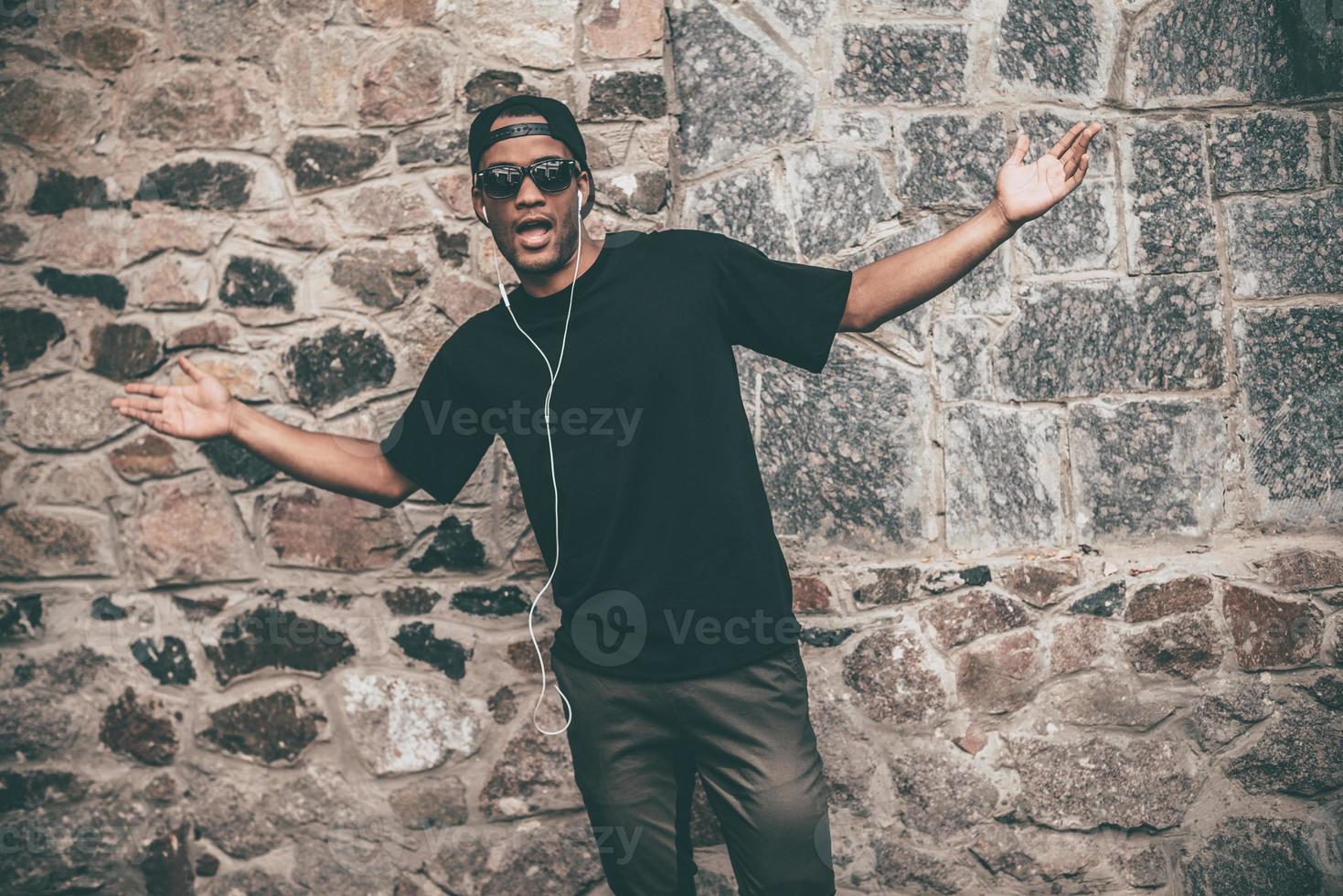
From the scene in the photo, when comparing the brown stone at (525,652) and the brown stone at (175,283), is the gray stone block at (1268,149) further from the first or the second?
the brown stone at (175,283)

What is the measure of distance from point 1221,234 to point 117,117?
2792mm

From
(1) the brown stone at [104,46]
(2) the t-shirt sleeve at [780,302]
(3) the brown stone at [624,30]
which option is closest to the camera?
(2) the t-shirt sleeve at [780,302]

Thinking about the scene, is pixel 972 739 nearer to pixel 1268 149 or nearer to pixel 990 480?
pixel 990 480

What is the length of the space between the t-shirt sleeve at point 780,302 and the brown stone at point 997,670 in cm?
102

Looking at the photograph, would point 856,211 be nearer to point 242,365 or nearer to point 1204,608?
point 1204,608

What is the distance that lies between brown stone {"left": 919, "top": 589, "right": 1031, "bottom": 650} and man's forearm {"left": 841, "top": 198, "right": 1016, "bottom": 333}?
0.94 metres

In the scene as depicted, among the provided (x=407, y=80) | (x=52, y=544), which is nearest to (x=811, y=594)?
(x=407, y=80)

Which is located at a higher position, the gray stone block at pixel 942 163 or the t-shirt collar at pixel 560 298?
the gray stone block at pixel 942 163

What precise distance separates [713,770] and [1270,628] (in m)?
1.55

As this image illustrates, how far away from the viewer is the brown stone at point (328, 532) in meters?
2.62

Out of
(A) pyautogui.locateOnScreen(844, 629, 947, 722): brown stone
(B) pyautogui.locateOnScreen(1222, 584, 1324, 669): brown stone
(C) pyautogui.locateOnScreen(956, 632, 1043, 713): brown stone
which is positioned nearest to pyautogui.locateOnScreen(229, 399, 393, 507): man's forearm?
(A) pyautogui.locateOnScreen(844, 629, 947, 722): brown stone

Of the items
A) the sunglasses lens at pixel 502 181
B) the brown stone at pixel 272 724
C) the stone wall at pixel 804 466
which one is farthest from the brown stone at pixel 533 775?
the sunglasses lens at pixel 502 181

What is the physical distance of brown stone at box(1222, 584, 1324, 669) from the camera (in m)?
2.60

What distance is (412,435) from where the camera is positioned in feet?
7.05
